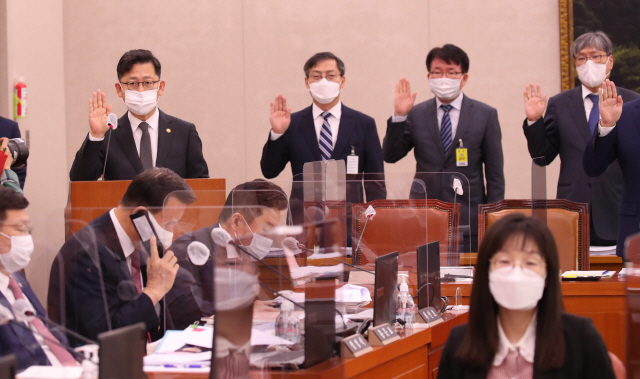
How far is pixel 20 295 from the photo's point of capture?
1.90m

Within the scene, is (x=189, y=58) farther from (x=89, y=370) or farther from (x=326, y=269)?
(x=89, y=370)

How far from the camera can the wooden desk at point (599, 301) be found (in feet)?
11.2

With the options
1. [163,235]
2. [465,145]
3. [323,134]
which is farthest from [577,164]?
[163,235]

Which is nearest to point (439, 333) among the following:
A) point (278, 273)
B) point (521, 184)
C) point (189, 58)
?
point (278, 273)

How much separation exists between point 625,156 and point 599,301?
1.10 metres

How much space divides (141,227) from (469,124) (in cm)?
281

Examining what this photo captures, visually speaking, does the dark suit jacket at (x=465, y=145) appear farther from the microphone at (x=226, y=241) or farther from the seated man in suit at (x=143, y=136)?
the microphone at (x=226, y=241)

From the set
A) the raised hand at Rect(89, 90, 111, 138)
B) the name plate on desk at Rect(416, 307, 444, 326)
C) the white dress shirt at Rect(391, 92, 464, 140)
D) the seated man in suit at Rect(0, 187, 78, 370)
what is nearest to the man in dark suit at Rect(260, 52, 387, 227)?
the white dress shirt at Rect(391, 92, 464, 140)

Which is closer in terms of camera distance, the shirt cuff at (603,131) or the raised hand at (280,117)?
the shirt cuff at (603,131)

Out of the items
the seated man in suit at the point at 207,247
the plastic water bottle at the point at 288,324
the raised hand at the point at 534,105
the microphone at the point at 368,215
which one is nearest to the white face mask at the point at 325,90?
the raised hand at the point at 534,105

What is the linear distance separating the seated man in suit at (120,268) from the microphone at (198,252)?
7 cm

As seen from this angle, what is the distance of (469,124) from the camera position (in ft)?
15.6

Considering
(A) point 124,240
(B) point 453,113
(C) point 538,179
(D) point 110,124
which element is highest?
(B) point 453,113

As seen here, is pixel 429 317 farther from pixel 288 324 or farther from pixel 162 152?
pixel 162 152
